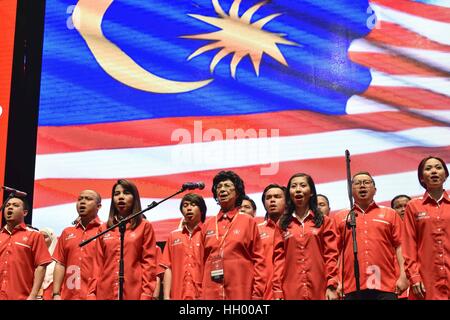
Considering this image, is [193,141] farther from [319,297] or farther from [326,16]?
[319,297]

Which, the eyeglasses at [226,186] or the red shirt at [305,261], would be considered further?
the eyeglasses at [226,186]

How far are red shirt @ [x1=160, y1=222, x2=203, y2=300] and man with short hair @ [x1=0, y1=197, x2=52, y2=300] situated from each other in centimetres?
95

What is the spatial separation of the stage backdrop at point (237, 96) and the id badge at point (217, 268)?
184cm

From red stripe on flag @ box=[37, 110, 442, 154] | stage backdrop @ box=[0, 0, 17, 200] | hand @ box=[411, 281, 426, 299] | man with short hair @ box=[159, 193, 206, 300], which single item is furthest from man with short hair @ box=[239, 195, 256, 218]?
stage backdrop @ box=[0, 0, 17, 200]

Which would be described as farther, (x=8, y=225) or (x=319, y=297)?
(x=8, y=225)

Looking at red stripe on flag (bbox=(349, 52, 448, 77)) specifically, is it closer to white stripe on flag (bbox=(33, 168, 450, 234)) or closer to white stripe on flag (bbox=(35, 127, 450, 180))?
white stripe on flag (bbox=(35, 127, 450, 180))

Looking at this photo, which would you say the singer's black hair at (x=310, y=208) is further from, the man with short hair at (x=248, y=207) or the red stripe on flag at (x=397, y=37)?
the red stripe on flag at (x=397, y=37)

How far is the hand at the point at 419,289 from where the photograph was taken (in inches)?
179

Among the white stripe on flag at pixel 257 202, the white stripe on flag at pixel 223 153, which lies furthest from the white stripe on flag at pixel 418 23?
the white stripe on flag at pixel 257 202
